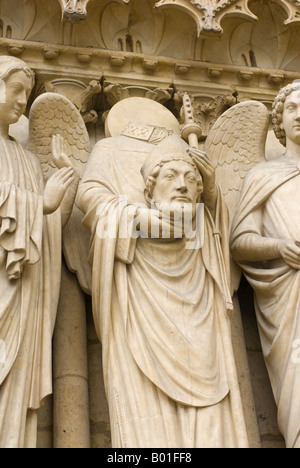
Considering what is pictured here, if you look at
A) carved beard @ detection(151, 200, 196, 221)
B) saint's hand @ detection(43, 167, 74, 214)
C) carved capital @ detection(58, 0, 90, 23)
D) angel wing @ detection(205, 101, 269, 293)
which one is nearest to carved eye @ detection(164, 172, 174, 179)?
carved beard @ detection(151, 200, 196, 221)

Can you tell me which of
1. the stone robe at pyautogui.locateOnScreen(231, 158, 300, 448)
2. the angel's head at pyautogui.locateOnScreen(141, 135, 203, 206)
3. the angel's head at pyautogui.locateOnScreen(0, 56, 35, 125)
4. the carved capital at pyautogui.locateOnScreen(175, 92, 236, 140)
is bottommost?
the stone robe at pyautogui.locateOnScreen(231, 158, 300, 448)

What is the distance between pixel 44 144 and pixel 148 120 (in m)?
0.70

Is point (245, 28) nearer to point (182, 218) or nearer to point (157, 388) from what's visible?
point (182, 218)

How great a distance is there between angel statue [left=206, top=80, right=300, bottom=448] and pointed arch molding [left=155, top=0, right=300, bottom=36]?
1.99 feet

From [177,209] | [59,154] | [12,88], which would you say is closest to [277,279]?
[177,209]

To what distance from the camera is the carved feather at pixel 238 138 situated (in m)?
5.48

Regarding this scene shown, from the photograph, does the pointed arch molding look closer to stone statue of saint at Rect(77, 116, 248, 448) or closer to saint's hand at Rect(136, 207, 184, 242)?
stone statue of saint at Rect(77, 116, 248, 448)

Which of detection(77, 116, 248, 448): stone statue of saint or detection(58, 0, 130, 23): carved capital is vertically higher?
detection(58, 0, 130, 23): carved capital

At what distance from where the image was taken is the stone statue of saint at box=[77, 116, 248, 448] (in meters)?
4.05

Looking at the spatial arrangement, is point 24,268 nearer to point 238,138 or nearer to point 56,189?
point 56,189

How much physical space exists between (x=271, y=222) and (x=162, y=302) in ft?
3.06

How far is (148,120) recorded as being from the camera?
5.60 meters

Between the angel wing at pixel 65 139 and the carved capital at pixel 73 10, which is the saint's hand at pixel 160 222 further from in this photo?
the carved capital at pixel 73 10
